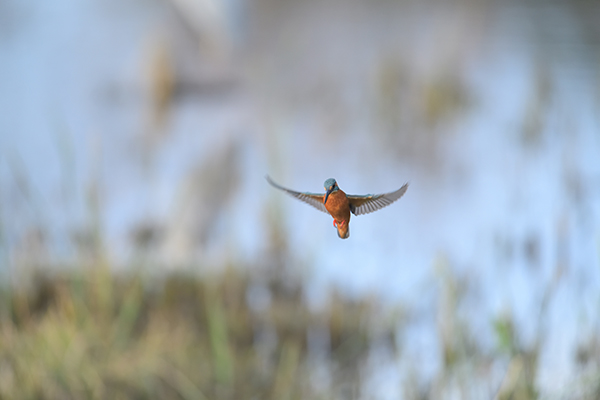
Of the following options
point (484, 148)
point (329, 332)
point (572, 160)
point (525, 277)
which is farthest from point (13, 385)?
point (484, 148)

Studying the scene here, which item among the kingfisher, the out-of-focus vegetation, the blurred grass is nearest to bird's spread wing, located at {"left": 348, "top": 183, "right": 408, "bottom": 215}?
the kingfisher

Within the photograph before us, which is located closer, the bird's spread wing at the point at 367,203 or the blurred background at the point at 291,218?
the bird's spread wing at the point at 367,203

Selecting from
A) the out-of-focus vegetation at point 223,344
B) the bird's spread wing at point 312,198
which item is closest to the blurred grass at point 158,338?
the out-of-focus vegetation at point 223,344

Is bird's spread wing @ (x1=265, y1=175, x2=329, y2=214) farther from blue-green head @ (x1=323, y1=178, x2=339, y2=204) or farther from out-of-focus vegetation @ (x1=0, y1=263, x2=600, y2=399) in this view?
out-of-focus vegetation @ (x1=0, y1=263, x2=600, y2=399)

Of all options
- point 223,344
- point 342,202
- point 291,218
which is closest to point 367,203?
point 342,202

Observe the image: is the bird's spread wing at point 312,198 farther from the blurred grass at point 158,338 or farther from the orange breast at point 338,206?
the blurred grass at point 158,338

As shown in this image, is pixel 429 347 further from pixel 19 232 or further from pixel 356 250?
pixel 19 232
